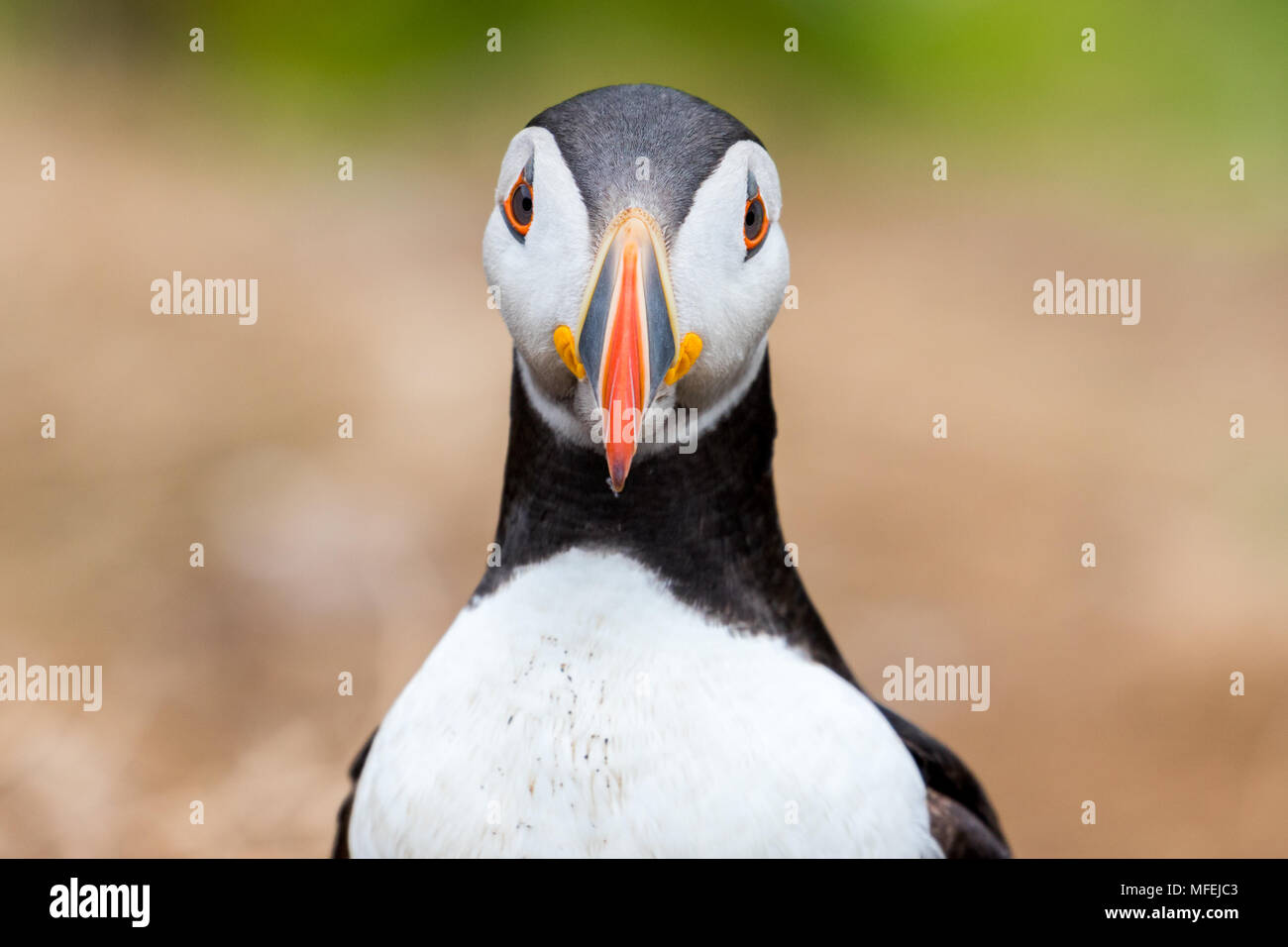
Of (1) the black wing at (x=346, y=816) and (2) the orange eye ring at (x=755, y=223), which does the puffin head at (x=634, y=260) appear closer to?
(2) the orange eye ring at (x=755, y=223)

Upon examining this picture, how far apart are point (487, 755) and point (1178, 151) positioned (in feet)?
30.5

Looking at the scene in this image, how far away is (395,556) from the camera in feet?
22.2

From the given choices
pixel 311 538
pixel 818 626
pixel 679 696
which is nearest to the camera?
pixel 679 696

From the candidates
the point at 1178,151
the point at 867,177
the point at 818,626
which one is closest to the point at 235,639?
the point at 818,626

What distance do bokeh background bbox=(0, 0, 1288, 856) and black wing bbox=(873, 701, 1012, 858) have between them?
3.11 metres

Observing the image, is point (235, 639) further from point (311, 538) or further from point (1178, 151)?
point (1178, 151)

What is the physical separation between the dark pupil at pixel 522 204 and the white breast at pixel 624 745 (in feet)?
2.07

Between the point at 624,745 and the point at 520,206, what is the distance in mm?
991

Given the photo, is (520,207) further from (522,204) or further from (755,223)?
(755,223)

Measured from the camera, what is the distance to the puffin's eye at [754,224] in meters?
2.43

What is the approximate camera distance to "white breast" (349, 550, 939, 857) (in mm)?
2375
